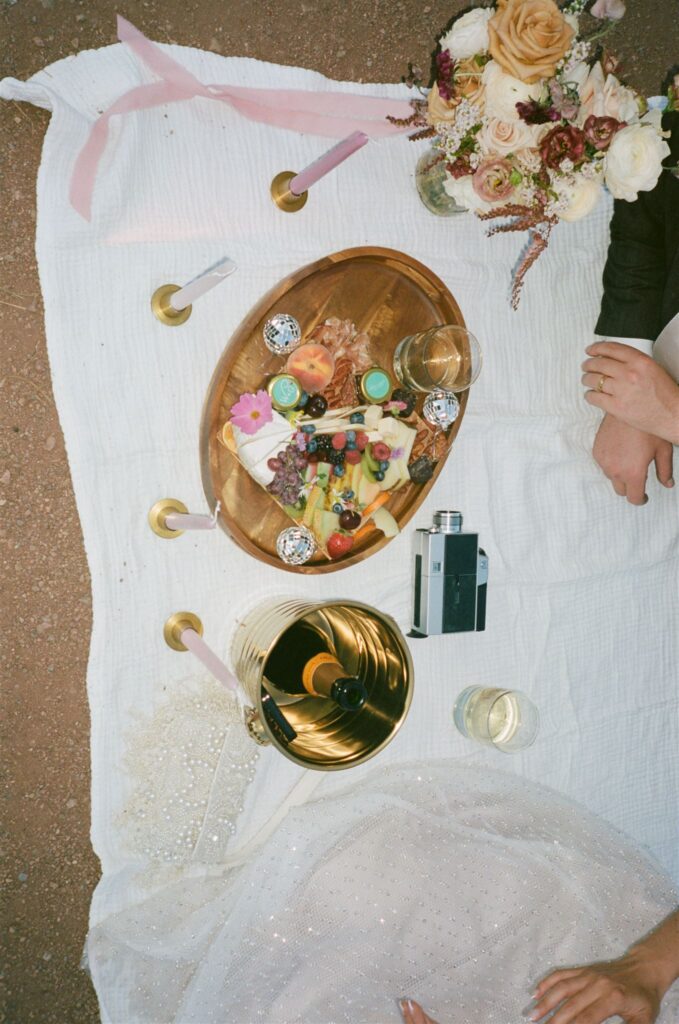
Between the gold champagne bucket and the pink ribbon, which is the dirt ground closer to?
the pink ribbon

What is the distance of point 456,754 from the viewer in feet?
4.08

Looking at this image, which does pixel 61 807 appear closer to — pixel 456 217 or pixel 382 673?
pixel 382 673

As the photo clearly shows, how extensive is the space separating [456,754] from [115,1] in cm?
122

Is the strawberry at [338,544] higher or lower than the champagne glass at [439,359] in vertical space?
lower

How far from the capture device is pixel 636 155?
0.94m

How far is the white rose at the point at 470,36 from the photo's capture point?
93 centimetres

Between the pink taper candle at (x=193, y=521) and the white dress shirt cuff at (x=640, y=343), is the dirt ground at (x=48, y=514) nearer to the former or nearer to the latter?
the pink taper candle at (x=193, y=521)

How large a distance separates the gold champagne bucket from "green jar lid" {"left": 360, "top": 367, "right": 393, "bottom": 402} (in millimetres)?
280

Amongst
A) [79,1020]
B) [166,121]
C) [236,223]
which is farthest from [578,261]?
[79,1020]

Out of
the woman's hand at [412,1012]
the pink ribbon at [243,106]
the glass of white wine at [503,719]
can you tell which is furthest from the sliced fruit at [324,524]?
the woman's hand at [412,1012]

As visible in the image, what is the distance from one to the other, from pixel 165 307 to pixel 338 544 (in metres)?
0.38

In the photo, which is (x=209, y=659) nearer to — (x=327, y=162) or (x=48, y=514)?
(x=48, y=514)

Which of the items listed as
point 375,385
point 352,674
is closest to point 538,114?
point 375,385

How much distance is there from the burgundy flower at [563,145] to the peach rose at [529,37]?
0.06 meters
